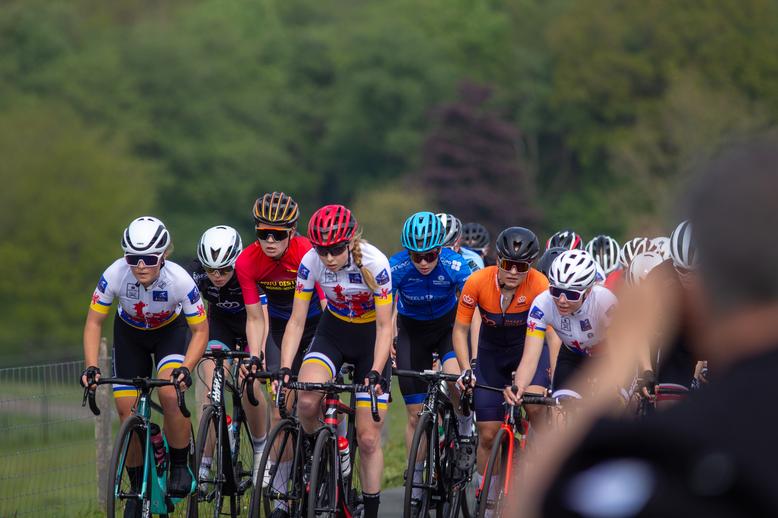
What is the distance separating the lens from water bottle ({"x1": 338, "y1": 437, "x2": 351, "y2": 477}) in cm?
587

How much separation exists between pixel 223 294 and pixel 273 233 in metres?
0.85

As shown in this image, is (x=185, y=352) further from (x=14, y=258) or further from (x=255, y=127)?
(x=255, y=127)

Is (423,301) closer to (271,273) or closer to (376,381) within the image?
(271,273)

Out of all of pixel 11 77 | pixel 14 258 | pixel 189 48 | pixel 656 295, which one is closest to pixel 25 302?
pixel 14 258

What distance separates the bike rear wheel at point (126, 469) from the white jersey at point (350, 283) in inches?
53.5

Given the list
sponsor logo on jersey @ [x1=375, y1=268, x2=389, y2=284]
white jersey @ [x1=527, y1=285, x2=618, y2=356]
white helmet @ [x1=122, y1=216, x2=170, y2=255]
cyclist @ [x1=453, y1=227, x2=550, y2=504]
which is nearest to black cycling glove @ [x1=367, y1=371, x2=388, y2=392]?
sponsor logo on jersey @ [x1=375, y1=268, x2=389, y2=284]

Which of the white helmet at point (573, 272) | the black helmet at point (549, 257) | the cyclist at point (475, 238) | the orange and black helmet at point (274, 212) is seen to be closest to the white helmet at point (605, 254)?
the cyclist at point (475, 238)

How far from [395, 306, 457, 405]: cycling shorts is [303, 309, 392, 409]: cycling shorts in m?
1.19

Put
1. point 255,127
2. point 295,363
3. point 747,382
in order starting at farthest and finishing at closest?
1. point 255,127
2. point 295,363
3. point 747,382

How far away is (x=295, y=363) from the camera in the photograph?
22.4 ft

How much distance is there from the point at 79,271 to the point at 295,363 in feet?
113

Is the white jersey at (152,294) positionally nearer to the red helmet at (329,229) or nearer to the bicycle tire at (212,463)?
the bicycle tire at (212,463)

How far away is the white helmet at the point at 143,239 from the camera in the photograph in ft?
18.9

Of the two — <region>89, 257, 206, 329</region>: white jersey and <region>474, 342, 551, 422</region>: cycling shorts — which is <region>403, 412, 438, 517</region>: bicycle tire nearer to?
<region>474, 342, 551, 422</region>: cycling shorts
